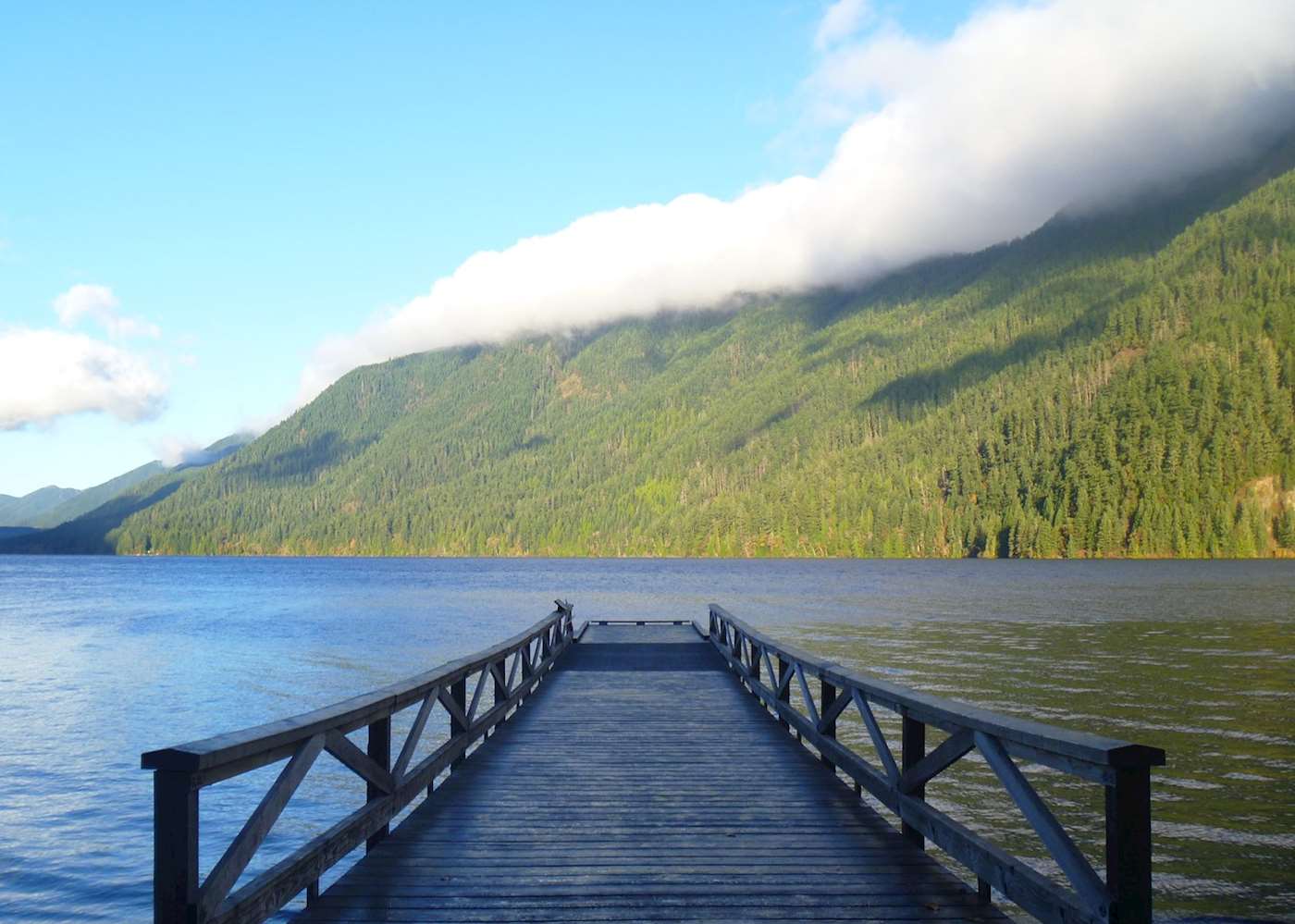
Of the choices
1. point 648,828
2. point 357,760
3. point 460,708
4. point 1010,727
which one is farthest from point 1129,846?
point 460,708

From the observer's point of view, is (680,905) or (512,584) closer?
(680,905)

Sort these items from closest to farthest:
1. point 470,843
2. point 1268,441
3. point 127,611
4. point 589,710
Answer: point 470,843 < point 589,710 < point 127,611 < point 1268,441

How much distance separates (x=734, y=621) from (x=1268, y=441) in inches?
6003

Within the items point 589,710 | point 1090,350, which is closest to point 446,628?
point 589,710

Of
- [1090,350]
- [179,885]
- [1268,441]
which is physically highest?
[1090,350]

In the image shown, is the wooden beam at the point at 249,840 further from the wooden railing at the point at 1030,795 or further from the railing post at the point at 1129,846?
the railing post at the point at 1129,846

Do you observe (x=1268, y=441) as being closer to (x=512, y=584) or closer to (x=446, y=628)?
(x=512, y=584)

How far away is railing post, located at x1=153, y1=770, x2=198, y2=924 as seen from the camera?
4.93 metres

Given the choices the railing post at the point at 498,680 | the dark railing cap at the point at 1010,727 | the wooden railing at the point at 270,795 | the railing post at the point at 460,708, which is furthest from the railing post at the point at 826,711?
the railing post at the point at 498,680

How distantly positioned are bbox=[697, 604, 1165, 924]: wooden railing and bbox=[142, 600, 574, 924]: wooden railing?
4.23m

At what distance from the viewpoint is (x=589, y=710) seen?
16.1 meters

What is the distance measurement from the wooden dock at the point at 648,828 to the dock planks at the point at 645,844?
26mm

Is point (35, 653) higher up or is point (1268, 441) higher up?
point (1268, 441)

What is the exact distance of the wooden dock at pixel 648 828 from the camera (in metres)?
5.20
